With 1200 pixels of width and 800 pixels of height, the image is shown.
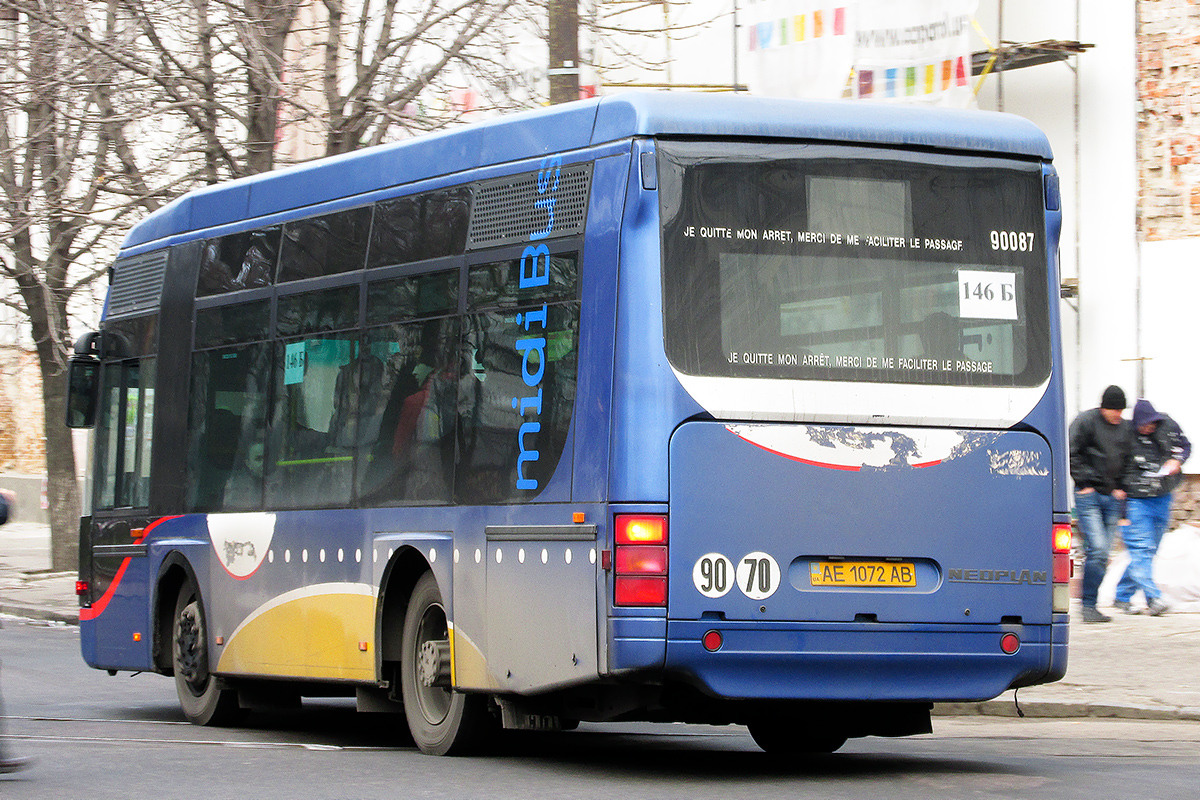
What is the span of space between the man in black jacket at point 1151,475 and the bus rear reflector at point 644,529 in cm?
Result: 853

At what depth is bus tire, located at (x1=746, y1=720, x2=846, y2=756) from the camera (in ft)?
31.2

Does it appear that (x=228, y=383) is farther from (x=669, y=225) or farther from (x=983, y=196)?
(x=983, y=196)

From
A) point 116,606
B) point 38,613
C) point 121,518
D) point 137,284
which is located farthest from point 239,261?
point 38,613

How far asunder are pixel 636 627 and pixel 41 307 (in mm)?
17813

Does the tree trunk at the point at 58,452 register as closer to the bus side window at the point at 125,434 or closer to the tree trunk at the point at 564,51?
the tree trunk at the point at 564,51

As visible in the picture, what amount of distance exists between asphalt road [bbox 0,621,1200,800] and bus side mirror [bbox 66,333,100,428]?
6.36 feet

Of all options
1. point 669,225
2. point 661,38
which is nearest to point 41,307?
point 661,38

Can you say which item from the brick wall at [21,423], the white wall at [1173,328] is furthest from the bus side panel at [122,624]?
the brick wall at [21,423]

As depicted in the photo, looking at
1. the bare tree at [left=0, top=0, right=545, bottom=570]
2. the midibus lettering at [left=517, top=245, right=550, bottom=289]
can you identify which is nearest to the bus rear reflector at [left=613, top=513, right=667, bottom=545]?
the midibus lettering at [left=517, top=245, right=550, bottom=289]

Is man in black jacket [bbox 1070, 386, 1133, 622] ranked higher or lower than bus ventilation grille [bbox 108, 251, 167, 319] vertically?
lower

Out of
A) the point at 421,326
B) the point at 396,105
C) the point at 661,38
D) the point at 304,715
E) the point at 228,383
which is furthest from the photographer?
the point at 661,38

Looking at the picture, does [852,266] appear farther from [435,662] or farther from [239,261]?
[239,261]

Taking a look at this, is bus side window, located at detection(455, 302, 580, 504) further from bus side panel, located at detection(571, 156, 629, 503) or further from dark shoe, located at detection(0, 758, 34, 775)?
dark shoe, located at detection(0, 758, 34, 775)

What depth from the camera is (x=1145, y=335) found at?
1775 cm
